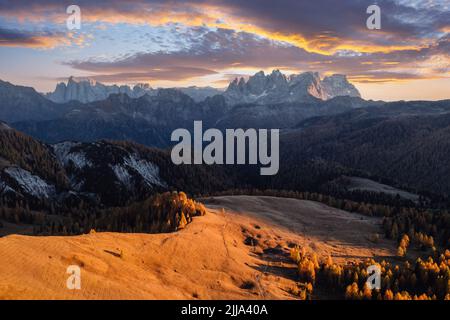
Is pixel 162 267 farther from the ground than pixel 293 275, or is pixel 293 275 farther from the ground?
pixel 162 267

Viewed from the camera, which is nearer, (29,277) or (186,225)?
(29,277)

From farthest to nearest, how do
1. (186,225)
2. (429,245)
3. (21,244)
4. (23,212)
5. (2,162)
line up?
1. (2,162)
2. (23,212)
3. (429,245)
4. (186,225)
5. (21,244)

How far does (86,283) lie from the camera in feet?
121

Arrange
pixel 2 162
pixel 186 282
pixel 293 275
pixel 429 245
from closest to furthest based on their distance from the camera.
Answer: pixel 186 282 → pixel 293 275 → pixel 429 245 → pixel 2 162

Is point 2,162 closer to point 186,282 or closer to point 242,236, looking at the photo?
point 242,236

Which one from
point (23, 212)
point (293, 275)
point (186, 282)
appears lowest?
point (23, 212)

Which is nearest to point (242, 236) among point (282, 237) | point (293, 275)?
point (282, 237)

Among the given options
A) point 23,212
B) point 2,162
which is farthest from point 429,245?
point 2,162
